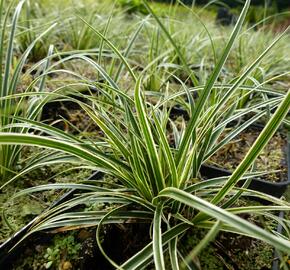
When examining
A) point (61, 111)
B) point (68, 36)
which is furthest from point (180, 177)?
point (68, 36)

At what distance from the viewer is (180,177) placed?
82 centimetres

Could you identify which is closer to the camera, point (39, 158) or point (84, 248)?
point (84, 248)

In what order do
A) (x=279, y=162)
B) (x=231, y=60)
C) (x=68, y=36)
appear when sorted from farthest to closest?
(x=231, y=60), (x=68, y=36), (x=279, y=162)

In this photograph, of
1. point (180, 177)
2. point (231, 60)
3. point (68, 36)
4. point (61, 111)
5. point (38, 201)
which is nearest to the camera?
point (180, 177)

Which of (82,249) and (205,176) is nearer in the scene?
(82,249)

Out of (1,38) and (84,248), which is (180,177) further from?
(1,38)

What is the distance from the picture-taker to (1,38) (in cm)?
104

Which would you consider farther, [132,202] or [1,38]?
[1,38]

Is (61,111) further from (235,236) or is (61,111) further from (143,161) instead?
(235,236)

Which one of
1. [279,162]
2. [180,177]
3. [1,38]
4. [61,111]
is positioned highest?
[1,38]

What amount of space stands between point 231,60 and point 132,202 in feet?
6.12

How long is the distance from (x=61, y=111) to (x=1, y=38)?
21.1 inches

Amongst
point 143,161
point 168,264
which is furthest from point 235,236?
point 143,161

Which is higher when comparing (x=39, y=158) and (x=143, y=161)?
(x=143, y=161)
